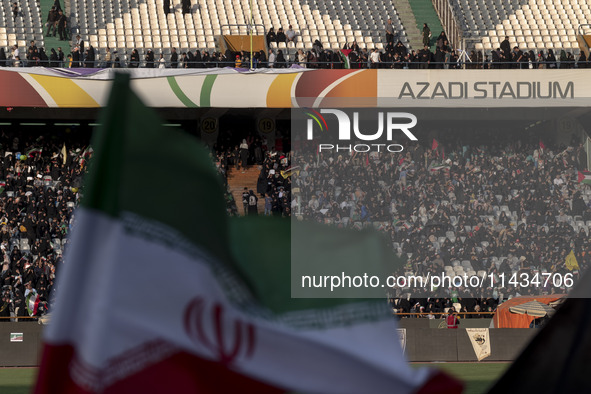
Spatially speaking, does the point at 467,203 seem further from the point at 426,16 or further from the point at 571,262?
the point at 426,16

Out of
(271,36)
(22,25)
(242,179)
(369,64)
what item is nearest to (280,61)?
(271,36)

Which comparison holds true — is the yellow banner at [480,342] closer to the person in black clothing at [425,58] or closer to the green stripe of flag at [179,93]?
the person in black clothing at [425,58]

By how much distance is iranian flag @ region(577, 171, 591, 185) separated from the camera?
120 ft

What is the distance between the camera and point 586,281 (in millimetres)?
2258

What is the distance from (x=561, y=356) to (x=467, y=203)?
33.9 m

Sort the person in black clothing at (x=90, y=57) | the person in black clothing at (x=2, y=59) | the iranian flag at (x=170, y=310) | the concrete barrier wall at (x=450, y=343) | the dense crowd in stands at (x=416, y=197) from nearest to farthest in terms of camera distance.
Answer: the iranian flag at (x=170, y=310) < the concrete barrier wall at (x=450, y=343) < the dense crowd in stands at (x=416, y=197) < the person in black clothing at (x=2, y=59) < the person in black clothing at (x=90, y=57)

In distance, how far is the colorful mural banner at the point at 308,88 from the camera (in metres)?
35.0

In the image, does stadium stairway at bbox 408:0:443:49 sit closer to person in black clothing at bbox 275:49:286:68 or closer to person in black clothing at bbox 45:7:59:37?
person in black clothing at bbox 275:49:286:68

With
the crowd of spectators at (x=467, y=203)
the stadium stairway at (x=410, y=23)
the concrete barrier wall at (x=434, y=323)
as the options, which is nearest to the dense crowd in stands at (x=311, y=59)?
the crowd of spectators at (x=467, y=203)

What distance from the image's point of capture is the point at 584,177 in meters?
36.7

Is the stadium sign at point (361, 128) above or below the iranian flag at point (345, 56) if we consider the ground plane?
below

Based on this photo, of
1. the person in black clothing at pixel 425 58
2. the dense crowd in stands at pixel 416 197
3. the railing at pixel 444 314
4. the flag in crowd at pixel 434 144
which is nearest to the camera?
the railing at pixel 444 314

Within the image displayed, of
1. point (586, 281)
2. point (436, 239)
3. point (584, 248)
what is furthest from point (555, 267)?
point (586, 281)

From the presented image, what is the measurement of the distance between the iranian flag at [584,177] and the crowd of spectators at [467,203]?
24 centimetres
